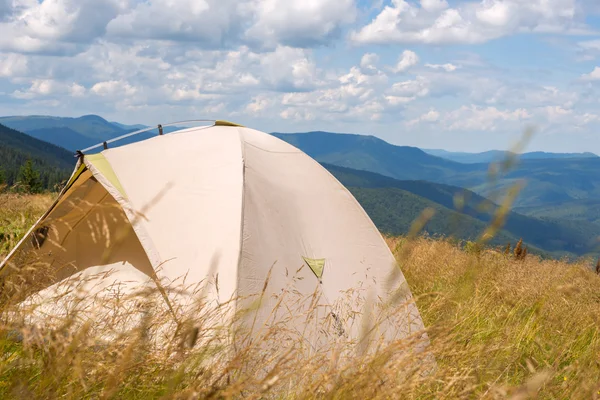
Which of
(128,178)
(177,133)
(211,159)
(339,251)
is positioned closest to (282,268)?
(339,251)

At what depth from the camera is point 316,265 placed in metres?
5.18

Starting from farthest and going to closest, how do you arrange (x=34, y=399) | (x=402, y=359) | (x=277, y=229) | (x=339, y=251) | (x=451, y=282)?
(x=451, y=282)
(x=339, y=251)
(x=277, y=229)
(x=402, y=359)
(x=34, y=399)

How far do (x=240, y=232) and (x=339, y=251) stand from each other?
3.77 ft

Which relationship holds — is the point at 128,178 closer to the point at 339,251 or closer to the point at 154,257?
the point at 154,257

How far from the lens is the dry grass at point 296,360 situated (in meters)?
1.84

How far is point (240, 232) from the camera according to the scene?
4.84 m

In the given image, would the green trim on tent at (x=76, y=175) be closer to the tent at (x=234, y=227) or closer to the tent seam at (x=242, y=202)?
the tent at (x=234, y=227)

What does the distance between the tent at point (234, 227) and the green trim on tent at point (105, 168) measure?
13 millimetres

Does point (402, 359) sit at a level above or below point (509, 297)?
above

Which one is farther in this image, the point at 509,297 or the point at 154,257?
the point at 509,297

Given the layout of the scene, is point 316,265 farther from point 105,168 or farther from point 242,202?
point 105,168

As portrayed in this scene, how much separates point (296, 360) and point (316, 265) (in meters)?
1.68

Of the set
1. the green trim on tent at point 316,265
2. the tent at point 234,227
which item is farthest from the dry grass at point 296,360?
the green trim on tent at point 316,265

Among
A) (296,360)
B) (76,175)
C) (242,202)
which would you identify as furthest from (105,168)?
(296,360)
